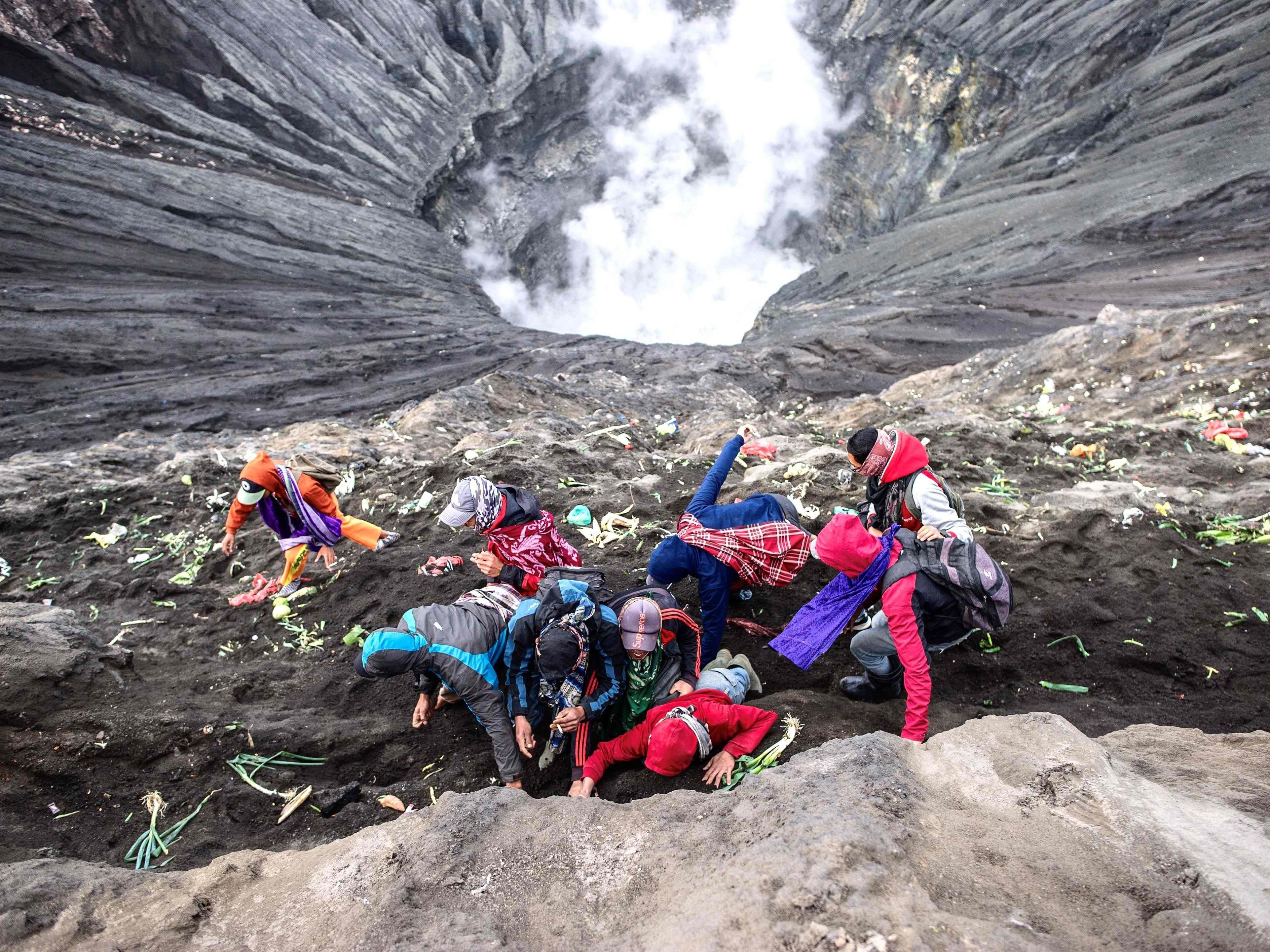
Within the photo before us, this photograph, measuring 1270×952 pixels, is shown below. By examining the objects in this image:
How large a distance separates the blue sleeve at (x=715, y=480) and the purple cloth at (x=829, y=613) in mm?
752

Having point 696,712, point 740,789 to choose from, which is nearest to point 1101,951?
point 740,789

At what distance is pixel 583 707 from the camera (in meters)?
2.91

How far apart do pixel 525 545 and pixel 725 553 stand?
106cm

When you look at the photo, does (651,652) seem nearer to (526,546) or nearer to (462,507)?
(526,546)

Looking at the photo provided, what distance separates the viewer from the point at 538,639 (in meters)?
2.89

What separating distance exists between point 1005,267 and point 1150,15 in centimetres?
952

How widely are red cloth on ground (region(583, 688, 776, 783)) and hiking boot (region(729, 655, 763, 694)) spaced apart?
463 millimetres

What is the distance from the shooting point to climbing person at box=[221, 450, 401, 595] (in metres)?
4.15

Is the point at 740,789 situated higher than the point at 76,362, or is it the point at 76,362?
the point at 76,362

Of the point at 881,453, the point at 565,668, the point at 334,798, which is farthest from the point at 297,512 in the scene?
the point at 881,453

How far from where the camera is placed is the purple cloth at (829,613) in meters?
2.84

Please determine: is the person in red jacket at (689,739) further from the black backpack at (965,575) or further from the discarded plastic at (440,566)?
the discarded plastic at (440,566)

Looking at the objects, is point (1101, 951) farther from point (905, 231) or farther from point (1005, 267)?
point (905, 231)

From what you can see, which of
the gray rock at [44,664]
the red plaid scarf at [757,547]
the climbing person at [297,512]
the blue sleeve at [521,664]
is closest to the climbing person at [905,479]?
the red plaid scarf at [757,547]
